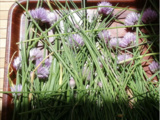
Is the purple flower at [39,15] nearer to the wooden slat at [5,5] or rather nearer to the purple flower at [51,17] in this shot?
the purple flower at [51,17]

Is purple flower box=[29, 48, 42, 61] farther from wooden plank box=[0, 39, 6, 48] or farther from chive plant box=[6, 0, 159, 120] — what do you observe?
wooden plank box=[0, 39, 6, 48]

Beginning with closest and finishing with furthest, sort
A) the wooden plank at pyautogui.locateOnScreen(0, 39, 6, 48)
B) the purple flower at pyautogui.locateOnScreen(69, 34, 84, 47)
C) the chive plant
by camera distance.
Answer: the chive plant → the purple flower at pyautogui.locateOnScreen(69, 34, 84, 47) → the wooden plank at pyautogui.locateOnScreen(0, 39, 6, 48)

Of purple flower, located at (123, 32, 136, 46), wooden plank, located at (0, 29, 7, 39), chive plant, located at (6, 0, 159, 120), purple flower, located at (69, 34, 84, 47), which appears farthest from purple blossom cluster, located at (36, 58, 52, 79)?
purple flower, located at (123, 32, 136, 46)

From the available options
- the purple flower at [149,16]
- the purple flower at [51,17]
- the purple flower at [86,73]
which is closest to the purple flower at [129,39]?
the purple flower at [149,16]

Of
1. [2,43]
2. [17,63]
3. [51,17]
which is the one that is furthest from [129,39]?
[2,43]

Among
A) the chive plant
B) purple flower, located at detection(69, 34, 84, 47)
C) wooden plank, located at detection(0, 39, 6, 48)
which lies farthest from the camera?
wooden plank, located at detection(0, 39, 6, 48)

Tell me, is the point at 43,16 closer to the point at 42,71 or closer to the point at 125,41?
the point at 42,71

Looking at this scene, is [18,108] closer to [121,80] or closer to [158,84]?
[121,80]

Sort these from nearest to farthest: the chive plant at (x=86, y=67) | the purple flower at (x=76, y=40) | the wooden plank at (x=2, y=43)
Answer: the chive plant at (x=86, y=67), the purple flower at (x=76, y=40), the wooden plank at (x=2, y=43)
